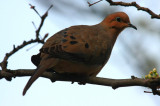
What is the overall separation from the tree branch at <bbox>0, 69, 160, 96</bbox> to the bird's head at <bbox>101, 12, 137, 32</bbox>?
166 cm

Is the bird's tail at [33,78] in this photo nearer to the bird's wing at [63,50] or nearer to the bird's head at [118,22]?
the bird's wing at [63,50]

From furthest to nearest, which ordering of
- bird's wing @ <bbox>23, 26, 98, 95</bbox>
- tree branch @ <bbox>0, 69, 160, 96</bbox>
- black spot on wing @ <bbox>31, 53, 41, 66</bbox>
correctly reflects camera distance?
black spot on wing @ <bbox>31, 53, 41, 66</bbox>
bird's wing @ <bbox>23, 26, 98, 95</bbox>
tree branch @ <bbox>0, 69, 160, 96</bbox>

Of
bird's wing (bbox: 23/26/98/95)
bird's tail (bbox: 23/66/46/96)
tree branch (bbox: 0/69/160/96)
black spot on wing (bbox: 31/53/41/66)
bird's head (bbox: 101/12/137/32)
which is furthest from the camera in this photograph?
bird's head (bbox: 101/12/137/32)

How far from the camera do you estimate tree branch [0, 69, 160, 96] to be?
111 inches

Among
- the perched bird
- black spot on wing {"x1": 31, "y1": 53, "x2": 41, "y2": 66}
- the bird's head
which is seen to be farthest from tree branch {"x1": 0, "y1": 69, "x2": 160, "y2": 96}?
the bird's head

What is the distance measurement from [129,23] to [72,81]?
5.98 ft

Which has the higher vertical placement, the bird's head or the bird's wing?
the bird's wing

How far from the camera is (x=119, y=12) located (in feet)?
17.5

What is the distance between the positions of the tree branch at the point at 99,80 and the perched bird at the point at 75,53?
0.10 metres

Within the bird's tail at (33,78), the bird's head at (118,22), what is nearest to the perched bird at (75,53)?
the bird's tail at (33,78)

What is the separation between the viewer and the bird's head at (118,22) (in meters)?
5.25

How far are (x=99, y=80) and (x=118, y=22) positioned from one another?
2.17 meters

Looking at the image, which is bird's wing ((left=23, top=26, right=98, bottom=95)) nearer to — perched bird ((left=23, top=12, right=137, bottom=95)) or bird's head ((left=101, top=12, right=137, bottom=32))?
perched bird ((left=23, top=12, right=137, bottom=95))

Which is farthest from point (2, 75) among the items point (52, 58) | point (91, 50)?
point (91, 50)
